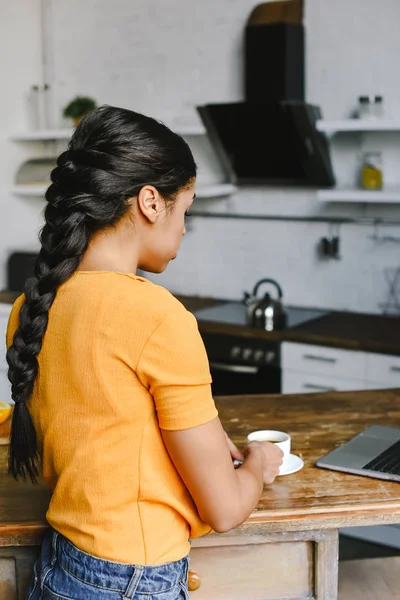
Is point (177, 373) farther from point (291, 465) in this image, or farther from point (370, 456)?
point (370, 456)

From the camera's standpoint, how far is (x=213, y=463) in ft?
4.32

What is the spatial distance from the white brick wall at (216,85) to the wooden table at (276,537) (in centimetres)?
267

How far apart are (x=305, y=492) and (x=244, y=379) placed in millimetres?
2236

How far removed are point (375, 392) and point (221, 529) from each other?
1.19 m

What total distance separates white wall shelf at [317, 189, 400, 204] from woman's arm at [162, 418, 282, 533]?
2640 millimetres

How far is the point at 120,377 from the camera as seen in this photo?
4.22ft

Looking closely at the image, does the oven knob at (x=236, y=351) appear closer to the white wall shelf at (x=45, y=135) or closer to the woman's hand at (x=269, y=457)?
the white wall shelf at (x=45, y=135)

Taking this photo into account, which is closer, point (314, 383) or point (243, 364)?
point (314, 383)

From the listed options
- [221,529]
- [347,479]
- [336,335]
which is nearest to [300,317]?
[336,335]

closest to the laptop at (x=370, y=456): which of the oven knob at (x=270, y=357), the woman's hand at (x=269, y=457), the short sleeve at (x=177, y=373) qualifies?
the woman's hand at (x=269, y=457)

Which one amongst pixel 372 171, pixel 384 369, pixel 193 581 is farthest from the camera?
pixel 372 171

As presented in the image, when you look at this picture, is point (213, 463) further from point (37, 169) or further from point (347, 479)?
point (37, 169)

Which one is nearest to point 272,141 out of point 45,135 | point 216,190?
point 216,190

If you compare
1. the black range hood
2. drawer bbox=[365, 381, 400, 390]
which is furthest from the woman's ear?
the black range hood
